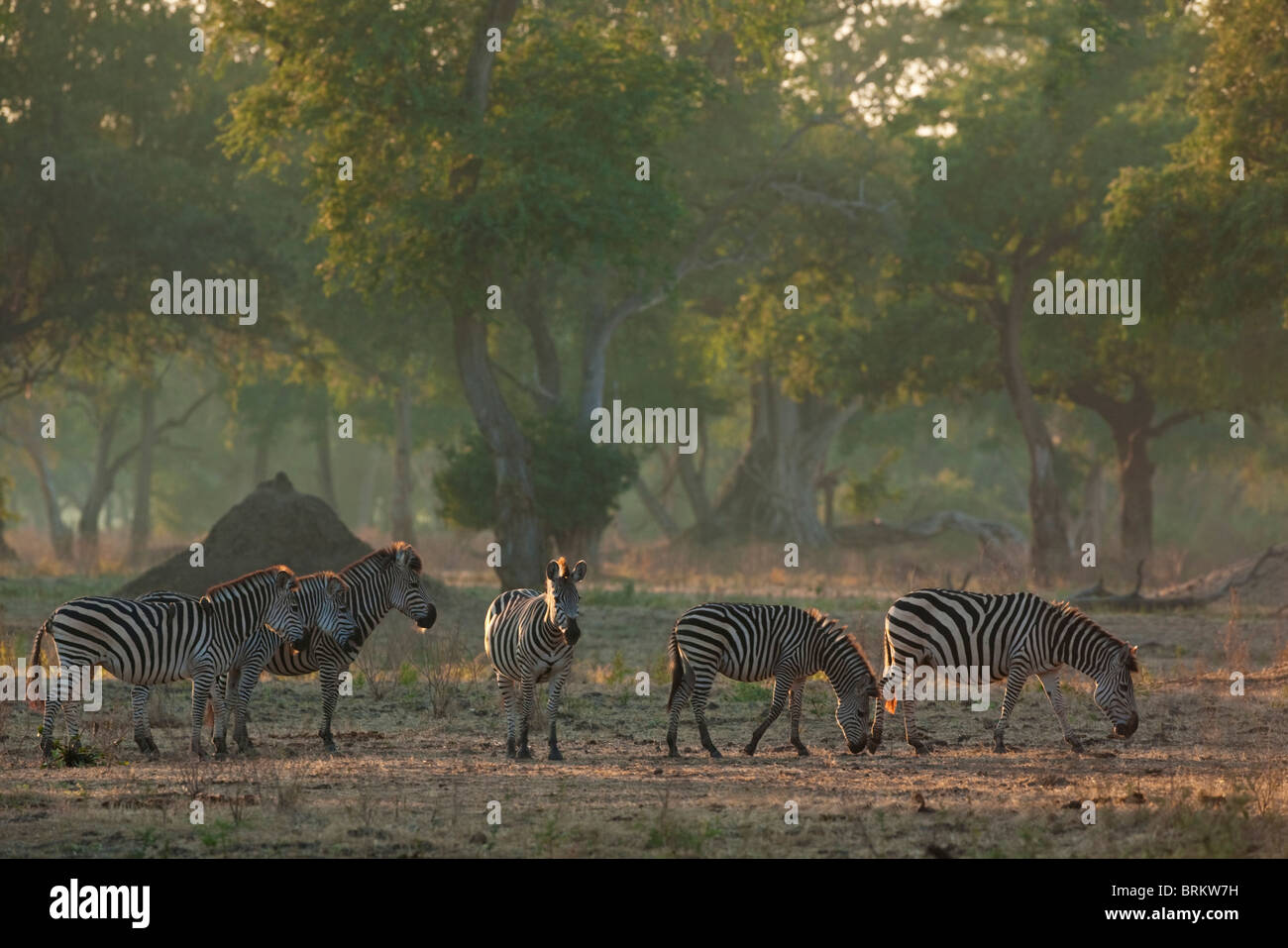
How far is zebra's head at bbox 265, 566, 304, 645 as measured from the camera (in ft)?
52.3

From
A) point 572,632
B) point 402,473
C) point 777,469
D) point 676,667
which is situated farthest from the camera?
point 402,473

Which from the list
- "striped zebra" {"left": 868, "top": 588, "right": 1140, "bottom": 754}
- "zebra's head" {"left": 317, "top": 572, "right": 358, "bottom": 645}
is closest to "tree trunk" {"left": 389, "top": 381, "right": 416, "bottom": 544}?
"zebra's head" {"left": 317, "top": 572, "right": 358, "bottom": 645}

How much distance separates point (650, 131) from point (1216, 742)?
814 inches

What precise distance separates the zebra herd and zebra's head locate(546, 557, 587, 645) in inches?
11.7

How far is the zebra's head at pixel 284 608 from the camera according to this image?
15.9m

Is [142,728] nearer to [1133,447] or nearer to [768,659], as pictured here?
[768,659]

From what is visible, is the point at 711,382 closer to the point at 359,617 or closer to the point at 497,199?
the point at 497,199

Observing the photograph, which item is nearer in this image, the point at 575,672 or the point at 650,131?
the point at 575,672

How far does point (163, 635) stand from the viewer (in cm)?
1556

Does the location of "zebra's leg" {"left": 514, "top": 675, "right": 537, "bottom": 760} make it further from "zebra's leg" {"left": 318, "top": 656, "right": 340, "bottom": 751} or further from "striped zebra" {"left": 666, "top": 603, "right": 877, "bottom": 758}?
"zebra's leg" {"left": 318, "top": 656, "right": 340, "bottom": 751}

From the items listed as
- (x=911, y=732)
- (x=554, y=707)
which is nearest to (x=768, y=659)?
(x=911, y=732)

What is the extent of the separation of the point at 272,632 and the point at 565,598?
11.2 ft
